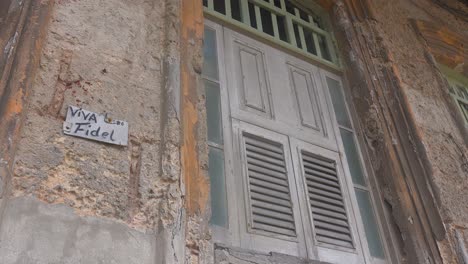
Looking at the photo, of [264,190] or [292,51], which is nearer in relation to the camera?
[264,190]

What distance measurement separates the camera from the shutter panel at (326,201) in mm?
2697

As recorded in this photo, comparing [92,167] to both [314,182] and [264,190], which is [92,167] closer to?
[264,190]

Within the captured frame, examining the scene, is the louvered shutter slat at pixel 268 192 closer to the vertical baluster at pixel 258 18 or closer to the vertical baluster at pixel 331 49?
the vertical baluster at pixel 258 18

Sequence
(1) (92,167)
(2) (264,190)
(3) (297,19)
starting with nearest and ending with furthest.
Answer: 1. (1) (92,167)
2. (2) (264,190)
3. (3) (297,19)

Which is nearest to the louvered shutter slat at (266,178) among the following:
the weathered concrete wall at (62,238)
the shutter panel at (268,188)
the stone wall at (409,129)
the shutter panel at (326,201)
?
the shutter panel at (268,188)

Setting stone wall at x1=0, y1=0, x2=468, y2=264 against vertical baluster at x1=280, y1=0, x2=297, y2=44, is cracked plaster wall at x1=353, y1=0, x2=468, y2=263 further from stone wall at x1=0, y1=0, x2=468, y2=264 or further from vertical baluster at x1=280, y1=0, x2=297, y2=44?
vertical baluster at x1=280, y1=0, x2=297, y2=44

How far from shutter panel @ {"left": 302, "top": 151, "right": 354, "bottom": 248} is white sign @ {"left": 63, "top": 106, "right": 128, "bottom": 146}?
1.28 m

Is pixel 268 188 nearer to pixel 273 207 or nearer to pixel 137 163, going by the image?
pixel 273 207

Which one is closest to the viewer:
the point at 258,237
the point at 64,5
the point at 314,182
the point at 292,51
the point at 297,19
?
the point at 64,5

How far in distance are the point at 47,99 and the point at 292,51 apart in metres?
2.11

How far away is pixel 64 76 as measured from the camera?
78.4 inches

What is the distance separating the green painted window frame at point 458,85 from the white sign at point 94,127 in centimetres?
369

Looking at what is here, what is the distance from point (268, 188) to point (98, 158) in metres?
1.08

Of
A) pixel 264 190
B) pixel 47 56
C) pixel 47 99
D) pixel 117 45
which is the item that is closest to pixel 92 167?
pixel 47 99
